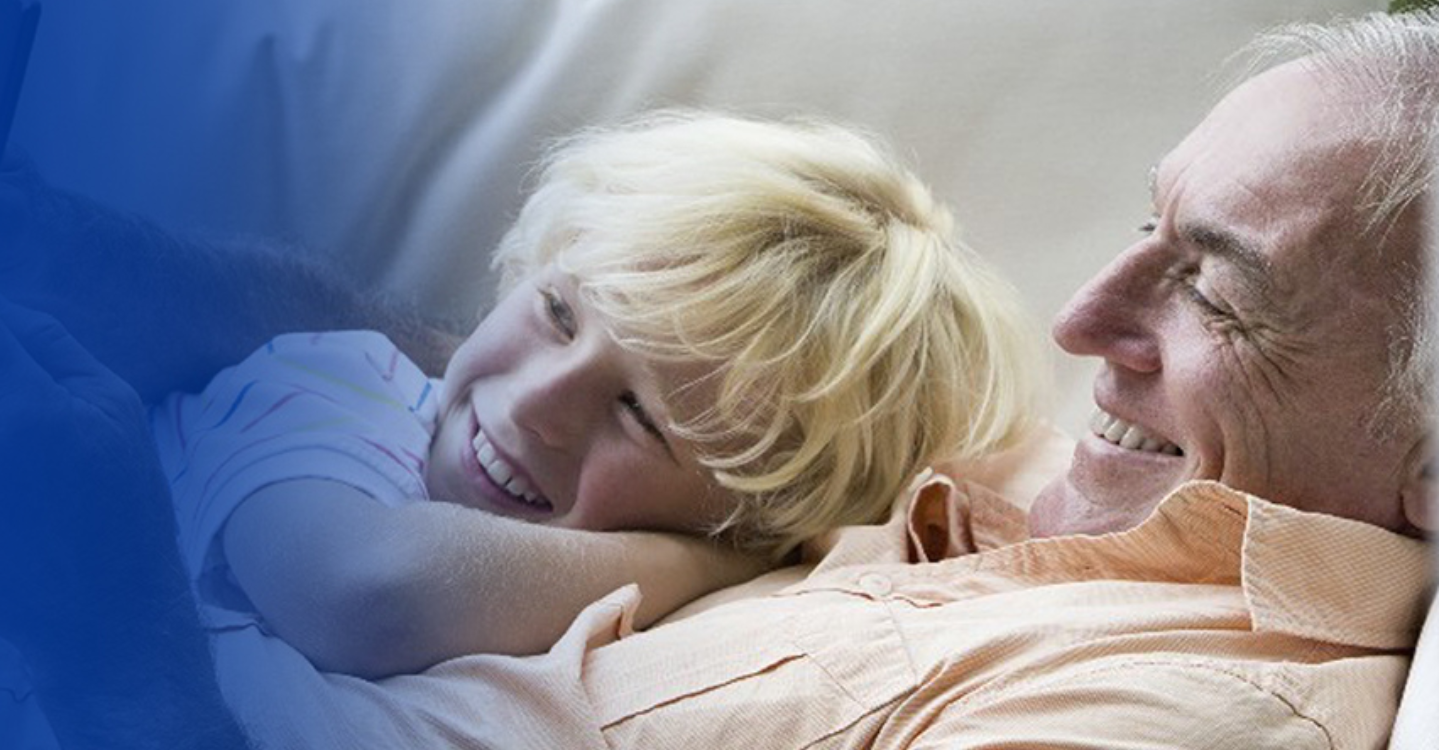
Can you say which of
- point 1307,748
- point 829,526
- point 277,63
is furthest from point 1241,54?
point 277,63

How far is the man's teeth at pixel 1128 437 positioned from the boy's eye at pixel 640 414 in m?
0.17

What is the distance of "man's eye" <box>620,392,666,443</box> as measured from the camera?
605 mm

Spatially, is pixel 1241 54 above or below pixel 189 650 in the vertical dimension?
above

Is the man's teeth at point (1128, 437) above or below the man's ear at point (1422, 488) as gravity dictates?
below

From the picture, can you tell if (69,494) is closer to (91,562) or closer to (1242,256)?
(91,562)

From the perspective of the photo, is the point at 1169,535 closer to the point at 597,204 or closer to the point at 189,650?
the point at 597,204

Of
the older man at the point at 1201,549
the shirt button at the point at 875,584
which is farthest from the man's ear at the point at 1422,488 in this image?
the shirt button at the point at 875,584

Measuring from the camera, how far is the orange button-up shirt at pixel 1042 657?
1.91 ft

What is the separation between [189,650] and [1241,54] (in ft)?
2.10

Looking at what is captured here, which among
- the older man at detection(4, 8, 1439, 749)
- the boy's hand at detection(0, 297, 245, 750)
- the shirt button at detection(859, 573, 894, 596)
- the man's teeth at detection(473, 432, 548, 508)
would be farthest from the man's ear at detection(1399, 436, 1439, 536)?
the boy's hand at detection(0, 297, 245, 750)

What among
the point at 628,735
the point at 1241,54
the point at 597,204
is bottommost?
the point at 628,735

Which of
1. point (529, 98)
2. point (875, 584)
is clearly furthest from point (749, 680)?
point (529, 98)

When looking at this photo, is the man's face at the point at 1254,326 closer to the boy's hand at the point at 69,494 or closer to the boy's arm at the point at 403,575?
the boy's arm at the point at 403,575

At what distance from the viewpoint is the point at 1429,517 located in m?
0.65
